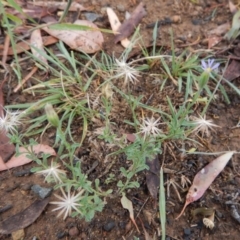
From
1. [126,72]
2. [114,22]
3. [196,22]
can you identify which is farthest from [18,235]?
[196,22]

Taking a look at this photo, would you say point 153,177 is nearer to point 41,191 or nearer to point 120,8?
point 41,191

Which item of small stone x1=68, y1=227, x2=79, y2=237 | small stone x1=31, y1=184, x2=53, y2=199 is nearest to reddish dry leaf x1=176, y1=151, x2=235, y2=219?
small stone x1=68, y1=227, x2=79, y2=237

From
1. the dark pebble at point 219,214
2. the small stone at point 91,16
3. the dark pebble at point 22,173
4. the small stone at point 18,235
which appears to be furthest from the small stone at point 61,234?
the small stone at point 91,16

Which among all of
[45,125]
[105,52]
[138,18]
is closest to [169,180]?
[45,125]

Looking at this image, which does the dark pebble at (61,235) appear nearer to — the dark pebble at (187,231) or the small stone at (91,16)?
the dark pebble at (187,231)

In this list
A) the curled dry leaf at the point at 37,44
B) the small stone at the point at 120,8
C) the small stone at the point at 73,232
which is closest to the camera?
the small stone at the point at 73,232

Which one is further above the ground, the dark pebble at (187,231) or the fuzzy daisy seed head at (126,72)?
the fuzzy daisy seed head at (126,72)

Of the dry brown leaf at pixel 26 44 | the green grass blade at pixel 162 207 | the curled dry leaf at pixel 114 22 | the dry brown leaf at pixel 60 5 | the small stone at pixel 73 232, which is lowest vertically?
the small stone at pixel 73 232

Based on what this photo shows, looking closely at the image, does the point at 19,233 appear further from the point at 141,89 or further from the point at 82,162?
the point at 141,89
